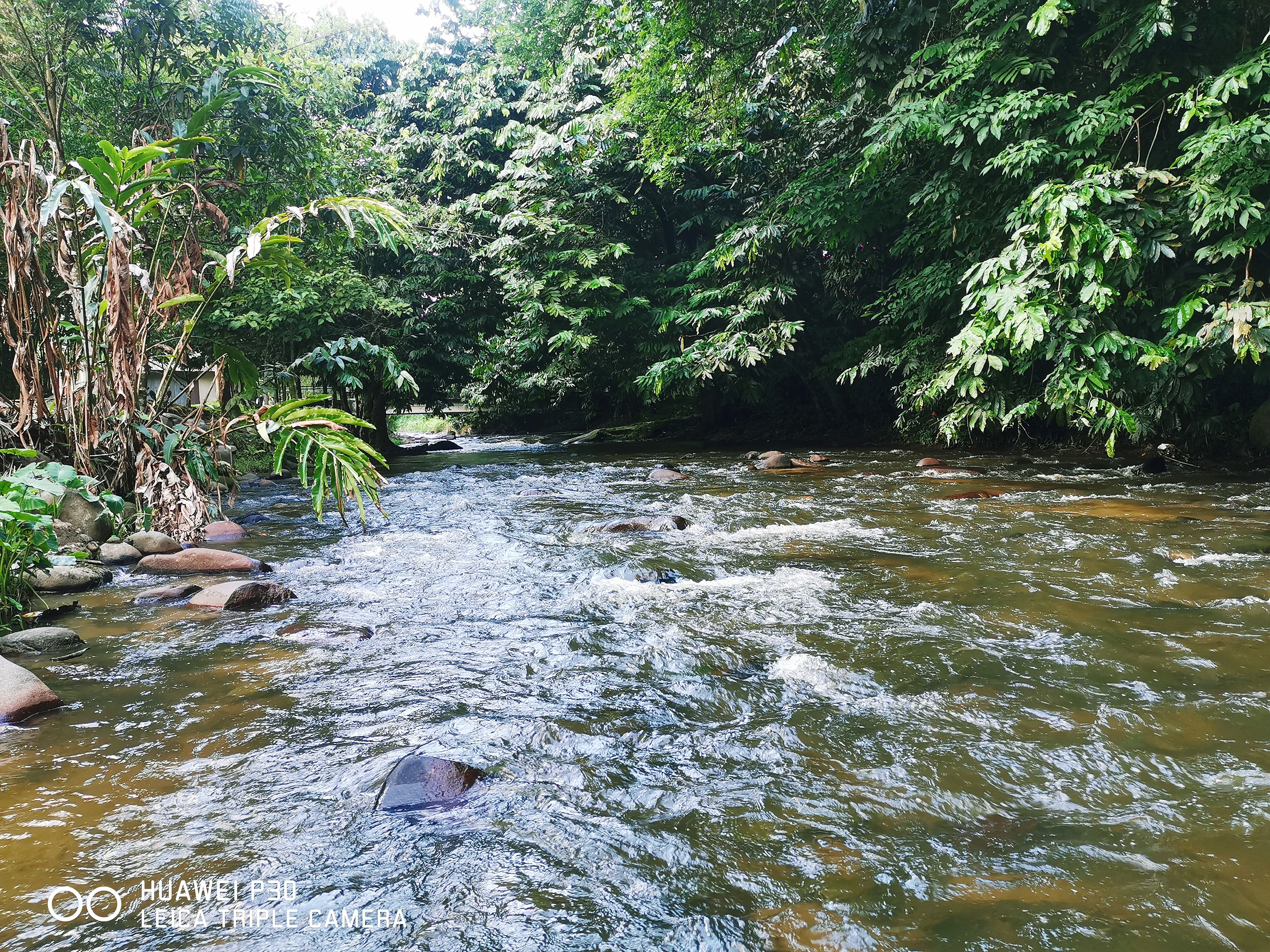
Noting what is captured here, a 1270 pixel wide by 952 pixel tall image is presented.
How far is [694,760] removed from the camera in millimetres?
2307

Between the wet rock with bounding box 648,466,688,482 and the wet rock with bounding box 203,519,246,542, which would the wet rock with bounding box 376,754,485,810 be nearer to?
the wet rock with bounding box 203,519,246,542

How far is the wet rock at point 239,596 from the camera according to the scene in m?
4.04

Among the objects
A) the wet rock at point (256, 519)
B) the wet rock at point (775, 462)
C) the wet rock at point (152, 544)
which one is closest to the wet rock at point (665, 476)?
the wet rock at point (775, 462)

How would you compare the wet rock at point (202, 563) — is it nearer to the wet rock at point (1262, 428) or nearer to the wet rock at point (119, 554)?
the wet rock at point (119, 554)

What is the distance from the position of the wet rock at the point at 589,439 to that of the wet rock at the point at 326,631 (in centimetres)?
1300

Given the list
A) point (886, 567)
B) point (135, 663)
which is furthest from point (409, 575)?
point (886, 567)

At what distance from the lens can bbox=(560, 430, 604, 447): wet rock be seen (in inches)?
666

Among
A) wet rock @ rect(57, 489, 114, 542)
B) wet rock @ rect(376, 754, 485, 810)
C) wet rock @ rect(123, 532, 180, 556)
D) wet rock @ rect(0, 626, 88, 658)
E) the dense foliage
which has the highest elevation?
the dense foliage

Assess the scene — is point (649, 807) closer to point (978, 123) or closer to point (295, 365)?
point (295, 365)

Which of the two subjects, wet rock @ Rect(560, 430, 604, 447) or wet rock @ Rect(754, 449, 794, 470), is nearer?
wet rock @ Rect(754, 449, 794, 470)

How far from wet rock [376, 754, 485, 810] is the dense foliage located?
5.64 m

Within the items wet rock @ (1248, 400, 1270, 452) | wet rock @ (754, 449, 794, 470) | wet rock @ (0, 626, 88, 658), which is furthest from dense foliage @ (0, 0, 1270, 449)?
wet rock @ (0, 626, 88, 658)

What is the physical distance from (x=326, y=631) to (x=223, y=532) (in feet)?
11.5

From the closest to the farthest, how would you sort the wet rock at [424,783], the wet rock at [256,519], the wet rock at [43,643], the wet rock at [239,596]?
the wet rock at [424,783], the wet rock at [43,643], the wet rock at [239,596], the wet rock at [256,519]
